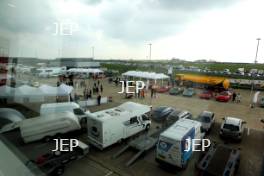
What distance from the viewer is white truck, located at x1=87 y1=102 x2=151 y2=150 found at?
3371 mm

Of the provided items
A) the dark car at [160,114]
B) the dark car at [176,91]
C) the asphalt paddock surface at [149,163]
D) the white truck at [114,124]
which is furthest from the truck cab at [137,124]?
the dark car at [176,91]

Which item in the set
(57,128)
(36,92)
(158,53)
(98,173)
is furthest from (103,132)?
(36,92)

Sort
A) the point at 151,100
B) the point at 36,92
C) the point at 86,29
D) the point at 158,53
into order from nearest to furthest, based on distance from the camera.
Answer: the point at 86,29 → the point at 158,53 → the point at 36,92 → the point at 151,100

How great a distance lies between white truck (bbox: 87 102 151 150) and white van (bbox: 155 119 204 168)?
105 centimetres

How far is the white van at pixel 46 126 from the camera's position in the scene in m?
3.40

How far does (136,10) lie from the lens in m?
2.21

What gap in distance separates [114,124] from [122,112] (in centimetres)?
39

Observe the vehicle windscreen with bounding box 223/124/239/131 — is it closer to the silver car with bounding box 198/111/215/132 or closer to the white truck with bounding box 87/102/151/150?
the silver car with bounding box 198/111/215/132

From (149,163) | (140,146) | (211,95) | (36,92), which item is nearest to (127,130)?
(140,146)

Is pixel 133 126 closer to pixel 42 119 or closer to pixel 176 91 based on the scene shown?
pixel 42 119

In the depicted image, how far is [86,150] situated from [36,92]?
11.9 feet

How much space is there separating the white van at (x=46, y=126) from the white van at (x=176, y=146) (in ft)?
6.70

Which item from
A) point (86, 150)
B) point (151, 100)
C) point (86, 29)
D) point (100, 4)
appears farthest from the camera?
point (151, 100)

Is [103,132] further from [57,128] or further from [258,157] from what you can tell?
[258,157]
